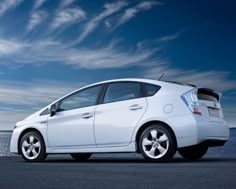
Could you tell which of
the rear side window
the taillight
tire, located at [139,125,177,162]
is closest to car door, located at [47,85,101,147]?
the rear side window

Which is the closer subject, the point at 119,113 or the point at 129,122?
the point at 129,122

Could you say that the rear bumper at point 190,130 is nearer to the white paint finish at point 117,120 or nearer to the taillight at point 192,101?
the taillight at point 192,101

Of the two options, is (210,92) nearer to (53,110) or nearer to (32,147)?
(53,110)

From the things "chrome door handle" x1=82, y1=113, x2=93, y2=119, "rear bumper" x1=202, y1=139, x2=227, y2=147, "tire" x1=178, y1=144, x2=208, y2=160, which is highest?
"chrome door handle" x1=82, y1=113, x2=93, y2=119

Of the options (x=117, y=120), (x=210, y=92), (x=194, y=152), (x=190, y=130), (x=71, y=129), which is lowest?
(x=194, y=152)

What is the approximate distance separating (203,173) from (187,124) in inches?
94.8

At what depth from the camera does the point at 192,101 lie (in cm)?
957

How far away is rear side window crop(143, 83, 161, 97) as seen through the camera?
389 inches

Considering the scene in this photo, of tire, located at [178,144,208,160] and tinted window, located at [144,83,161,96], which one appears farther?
tire, located at [178,144,208,160]

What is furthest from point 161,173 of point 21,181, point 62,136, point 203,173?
point 62,136

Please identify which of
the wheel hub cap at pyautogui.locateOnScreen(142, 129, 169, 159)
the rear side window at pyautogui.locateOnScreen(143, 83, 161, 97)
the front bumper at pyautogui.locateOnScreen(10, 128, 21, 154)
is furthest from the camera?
the front bumper at pyautogui.locateOnScreen(10, 128, 21, 154)

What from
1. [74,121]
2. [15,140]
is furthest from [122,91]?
[15,140]

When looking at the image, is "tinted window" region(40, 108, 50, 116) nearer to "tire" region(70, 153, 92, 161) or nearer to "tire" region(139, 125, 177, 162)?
"tire" region(70, 153, 92, 161)

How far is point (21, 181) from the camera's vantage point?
6.07 metres
